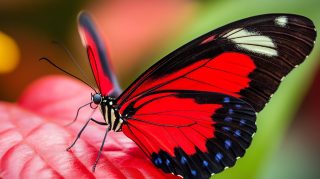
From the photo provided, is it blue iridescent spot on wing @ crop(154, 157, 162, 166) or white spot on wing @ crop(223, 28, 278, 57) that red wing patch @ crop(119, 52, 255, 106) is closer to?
white spot on wing @ crop(223, 28, 278, 57)

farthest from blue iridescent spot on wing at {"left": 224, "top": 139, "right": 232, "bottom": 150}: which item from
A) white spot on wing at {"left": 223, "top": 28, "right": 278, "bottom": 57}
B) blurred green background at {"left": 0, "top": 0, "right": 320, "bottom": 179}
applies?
blurred green background at {"left": 0, "top": 0, "right": 320, "bottom": 179}

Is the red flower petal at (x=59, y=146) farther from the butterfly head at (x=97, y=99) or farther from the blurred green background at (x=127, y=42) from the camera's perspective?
the blurred green background at (x=127, y=42)

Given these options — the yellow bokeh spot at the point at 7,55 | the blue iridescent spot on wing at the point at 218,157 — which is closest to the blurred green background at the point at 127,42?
the yellow bokeh spot at the point at 7,55

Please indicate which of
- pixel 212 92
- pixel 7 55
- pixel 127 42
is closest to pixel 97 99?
pixel 212 92

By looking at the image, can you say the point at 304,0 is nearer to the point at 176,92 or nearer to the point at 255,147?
the point at 255,147

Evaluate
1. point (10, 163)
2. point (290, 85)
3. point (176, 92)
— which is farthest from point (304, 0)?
point (10, 163)

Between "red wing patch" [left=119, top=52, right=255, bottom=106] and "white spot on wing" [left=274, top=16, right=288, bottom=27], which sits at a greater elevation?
"white spot on wing" [left=274, top=16, right=288, bottom=27]

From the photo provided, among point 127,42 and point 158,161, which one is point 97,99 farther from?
point 127,42

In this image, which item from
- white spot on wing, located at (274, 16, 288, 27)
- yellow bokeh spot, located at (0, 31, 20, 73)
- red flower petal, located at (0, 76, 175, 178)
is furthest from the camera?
yellow bokeh spot, located at (0, 31, 20, 73)
